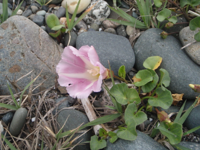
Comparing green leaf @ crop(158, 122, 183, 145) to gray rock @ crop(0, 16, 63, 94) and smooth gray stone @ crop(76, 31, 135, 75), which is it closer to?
smooth gray stone @ crop(76, 31, 135, 75)

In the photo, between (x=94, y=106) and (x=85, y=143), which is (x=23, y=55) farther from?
(x=85, y=143)

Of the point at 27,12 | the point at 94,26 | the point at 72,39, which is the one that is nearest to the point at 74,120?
the point at 72,39

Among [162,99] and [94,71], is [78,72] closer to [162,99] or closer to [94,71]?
[94,71]

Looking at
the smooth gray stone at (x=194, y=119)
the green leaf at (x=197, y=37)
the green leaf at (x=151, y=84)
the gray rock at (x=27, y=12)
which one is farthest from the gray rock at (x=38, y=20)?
the smooth gray stone at (x=194, y=119)

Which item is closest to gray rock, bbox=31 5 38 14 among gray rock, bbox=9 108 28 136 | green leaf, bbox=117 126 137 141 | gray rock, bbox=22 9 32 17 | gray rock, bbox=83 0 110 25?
gray rock, bbox=22 9 32 17

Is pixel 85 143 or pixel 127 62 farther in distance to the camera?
pixel 127 62

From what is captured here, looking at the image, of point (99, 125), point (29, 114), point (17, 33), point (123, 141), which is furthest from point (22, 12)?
point (123, 141)
